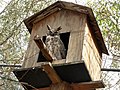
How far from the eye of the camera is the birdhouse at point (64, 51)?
3434mm

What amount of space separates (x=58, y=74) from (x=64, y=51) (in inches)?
14.9

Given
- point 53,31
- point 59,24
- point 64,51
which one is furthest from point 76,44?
point 59,24

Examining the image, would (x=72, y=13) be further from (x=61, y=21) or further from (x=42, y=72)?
(x=42, y=72)

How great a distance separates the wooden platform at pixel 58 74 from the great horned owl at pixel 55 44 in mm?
224

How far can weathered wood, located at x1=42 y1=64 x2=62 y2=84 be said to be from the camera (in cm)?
336

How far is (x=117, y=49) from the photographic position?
5.63m

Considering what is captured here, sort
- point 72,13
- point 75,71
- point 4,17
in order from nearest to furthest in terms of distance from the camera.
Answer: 1. point 75,71
2. point 72,13
3. point 4,17

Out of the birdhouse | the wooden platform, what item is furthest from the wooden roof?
the wooden platform

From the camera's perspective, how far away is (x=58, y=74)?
3.51m

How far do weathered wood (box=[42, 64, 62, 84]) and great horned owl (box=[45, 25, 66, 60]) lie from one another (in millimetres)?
223

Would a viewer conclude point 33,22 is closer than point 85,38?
No

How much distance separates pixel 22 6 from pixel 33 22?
57.7 inches

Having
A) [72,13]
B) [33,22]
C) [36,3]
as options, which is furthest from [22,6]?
[72,13]

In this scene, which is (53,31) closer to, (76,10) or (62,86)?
(76,10)
